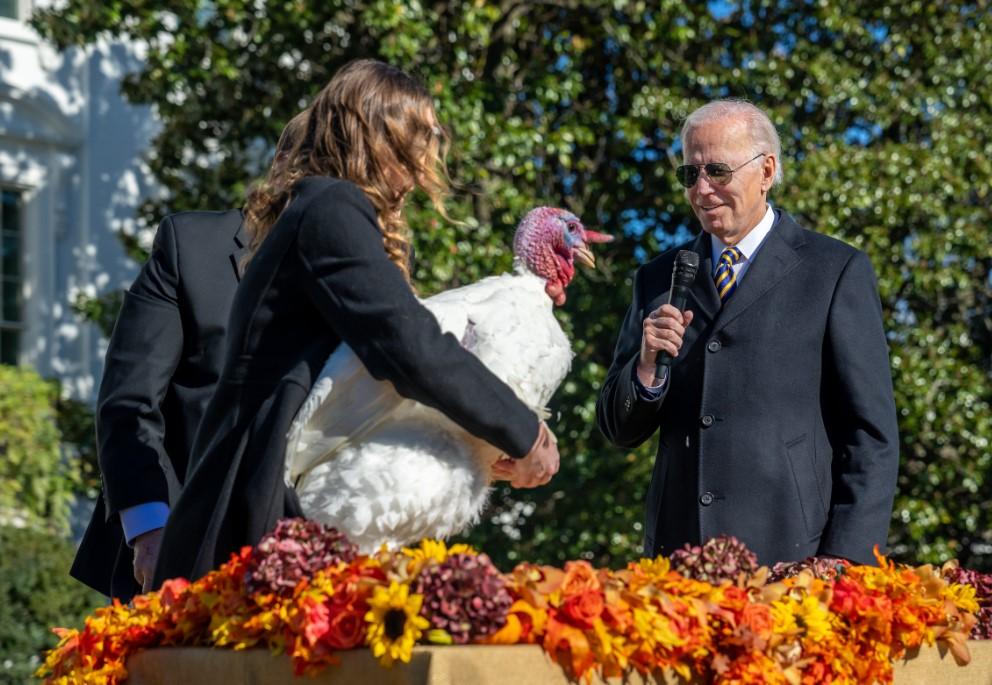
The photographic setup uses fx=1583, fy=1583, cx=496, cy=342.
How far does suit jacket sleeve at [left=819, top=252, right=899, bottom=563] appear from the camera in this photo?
3.98 metres

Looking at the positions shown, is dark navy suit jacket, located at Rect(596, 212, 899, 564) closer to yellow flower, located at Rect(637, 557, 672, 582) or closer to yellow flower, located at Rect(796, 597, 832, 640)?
A: yellow flower, located at Rect(796, 597, 832, 640)

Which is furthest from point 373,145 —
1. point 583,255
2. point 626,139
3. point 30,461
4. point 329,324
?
point 30,461

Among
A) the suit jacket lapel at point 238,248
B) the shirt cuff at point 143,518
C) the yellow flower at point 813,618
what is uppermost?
the suit jacket lapel at point 238,248

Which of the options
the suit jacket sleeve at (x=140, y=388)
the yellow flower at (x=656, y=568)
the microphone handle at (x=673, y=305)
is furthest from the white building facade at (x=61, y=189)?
the yellow flower at (x=656, y=568)

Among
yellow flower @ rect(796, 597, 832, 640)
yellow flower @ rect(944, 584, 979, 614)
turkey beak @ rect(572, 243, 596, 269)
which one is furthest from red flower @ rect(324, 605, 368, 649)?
yellow flower @ rect(944, 584, 979, 614)

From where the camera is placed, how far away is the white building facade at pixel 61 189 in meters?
13.6

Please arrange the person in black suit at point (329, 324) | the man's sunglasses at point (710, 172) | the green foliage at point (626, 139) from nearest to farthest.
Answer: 1. the person in black suit at point (329, 324)
2. the man's sunglasses at point (710, 172)
3. the green foliage at point (626, 139)

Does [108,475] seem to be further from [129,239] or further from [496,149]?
[129,239]

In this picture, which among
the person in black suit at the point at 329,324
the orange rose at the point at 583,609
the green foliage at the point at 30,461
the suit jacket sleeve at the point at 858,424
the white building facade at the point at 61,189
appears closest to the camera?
the orange rose at the point at 583,609

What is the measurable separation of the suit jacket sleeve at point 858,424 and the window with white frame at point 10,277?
34.6 ft

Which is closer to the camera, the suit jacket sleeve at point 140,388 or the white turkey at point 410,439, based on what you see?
the white turkey at point 410,439

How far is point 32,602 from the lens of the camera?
9.73 meters

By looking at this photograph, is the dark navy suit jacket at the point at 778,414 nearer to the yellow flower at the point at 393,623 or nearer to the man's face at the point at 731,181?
the man's face at the point at 731,181

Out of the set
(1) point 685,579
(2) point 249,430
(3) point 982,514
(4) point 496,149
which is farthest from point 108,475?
(3) point 982,514
